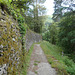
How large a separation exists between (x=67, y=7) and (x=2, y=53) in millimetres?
10393

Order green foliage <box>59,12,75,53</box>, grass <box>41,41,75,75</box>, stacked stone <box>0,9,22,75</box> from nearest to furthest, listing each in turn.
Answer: stacked stone <box>0,9,22,75</box>
grass <box>41,41,75,75</box>
green foliage <box>59,12,75,53</box>

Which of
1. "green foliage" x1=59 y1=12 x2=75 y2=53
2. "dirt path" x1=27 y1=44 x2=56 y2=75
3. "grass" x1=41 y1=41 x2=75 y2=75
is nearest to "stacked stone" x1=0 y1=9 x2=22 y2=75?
"dirt path" x1=27 y1=44 x2=56 y2=75

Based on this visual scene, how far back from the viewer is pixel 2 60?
225 centimetres

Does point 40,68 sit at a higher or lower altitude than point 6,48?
lower

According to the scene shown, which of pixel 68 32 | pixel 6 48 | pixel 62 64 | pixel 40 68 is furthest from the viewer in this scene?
pixel 68 32

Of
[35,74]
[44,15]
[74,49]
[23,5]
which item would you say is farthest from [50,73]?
[44,15]

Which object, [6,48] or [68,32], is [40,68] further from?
[68,32]

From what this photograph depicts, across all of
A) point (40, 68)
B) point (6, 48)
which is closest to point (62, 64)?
point (40, 68)

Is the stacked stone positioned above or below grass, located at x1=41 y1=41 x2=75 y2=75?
above

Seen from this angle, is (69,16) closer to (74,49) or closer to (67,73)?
(74,49)

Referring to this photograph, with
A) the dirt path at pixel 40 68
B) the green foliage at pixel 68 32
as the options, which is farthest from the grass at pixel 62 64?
the green foliage at pixel 68 32

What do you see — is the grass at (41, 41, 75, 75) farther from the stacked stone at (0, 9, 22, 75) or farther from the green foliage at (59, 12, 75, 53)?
the green foliage at (59, 12, 75, 53)

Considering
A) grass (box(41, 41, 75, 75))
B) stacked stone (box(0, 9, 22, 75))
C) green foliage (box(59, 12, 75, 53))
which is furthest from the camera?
green foliage (box(59, 12, 75, 53))

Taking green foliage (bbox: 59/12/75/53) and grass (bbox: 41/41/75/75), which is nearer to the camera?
grass (bbox: 41/41/75/75)
